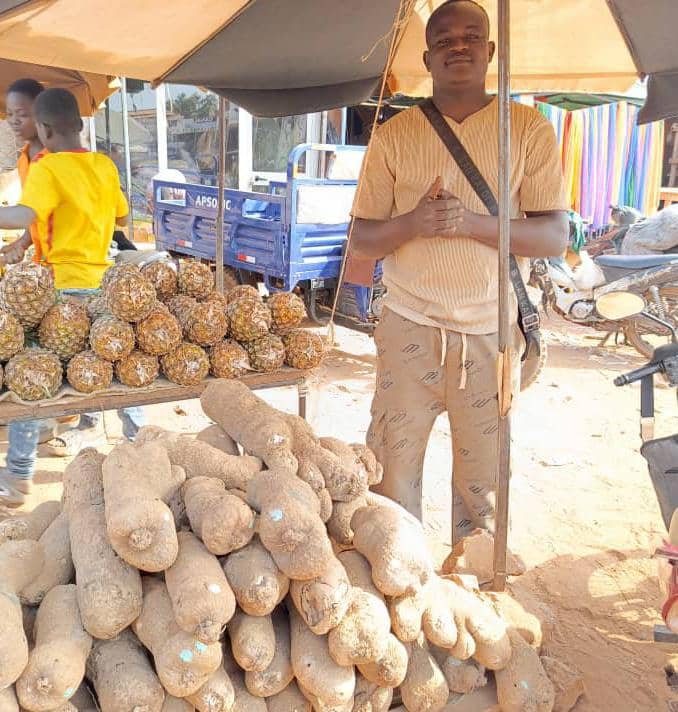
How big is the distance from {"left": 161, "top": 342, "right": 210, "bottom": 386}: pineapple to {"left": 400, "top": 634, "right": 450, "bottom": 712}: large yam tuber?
1.80 metres

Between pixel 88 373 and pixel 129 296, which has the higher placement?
pixel 129 296

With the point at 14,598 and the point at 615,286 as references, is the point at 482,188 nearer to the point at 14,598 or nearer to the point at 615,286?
the point at 14,598

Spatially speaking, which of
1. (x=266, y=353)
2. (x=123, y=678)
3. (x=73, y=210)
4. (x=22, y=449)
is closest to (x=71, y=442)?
(x=22, y=449)

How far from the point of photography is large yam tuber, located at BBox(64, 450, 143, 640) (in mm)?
1548

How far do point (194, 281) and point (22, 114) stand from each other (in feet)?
6.12

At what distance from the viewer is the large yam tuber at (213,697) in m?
1.57

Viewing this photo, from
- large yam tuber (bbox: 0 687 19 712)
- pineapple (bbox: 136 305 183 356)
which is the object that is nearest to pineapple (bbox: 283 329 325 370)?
pineapple (bbox: 136 305 183 356)

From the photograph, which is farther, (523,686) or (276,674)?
(523,686)

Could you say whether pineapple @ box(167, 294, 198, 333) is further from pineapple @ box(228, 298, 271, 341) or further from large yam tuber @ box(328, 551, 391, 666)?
large yam tuber @ box(328, 551, 391, 666)

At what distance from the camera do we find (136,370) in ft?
10.4

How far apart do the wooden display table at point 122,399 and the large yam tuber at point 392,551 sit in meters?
1.58

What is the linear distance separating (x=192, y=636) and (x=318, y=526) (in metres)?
0.37

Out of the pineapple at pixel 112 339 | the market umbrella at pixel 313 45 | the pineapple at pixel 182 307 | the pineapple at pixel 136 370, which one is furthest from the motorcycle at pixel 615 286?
the pineapple at pixel 112 339

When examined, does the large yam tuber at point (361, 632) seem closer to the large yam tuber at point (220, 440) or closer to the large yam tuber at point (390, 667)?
the large yam tuber at point (390, 667)
